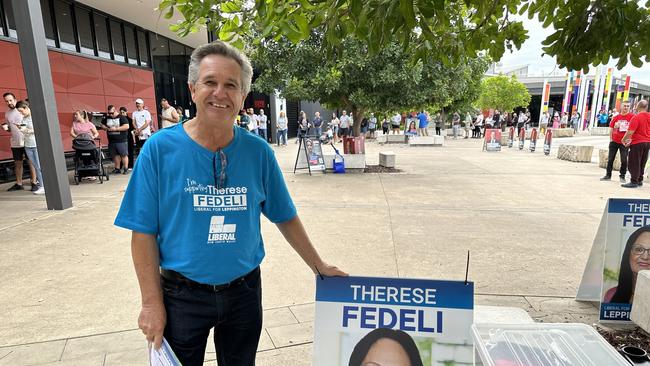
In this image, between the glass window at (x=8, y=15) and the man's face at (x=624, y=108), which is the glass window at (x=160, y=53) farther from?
the man's face at (x=624, y=108)

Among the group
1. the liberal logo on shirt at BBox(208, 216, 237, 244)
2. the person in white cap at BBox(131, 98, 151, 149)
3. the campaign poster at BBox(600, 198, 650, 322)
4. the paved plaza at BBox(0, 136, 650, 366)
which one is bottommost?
the paved plaza at BBox(0, 136, 650, 366)

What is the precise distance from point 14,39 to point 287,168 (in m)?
7.34

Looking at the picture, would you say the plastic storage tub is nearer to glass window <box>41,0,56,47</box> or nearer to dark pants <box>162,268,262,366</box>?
dark pants <box>162,268,262,366</box>

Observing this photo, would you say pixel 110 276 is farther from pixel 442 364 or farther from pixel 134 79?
pixel 134 79

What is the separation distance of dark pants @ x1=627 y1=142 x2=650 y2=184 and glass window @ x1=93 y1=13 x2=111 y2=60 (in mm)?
14626

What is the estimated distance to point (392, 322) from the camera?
1753mm

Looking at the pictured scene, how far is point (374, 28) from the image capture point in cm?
179

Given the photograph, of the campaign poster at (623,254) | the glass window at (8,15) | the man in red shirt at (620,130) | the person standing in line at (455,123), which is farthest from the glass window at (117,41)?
the person standing in line at (455,123)

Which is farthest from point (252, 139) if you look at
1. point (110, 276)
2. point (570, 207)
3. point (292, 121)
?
point (292, 121)

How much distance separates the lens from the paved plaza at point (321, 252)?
3.06 meters

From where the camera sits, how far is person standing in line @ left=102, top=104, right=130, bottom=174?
10148 millimetres

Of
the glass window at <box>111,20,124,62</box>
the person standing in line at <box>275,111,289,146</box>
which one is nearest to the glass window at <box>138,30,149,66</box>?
the glass window at <box>111,20,124,62</box>

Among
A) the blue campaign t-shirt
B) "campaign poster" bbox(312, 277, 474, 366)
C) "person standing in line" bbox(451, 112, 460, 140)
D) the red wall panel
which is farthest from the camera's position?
"person standing in line" bbox(451, 112, 460, 140)

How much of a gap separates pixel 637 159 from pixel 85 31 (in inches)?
585
